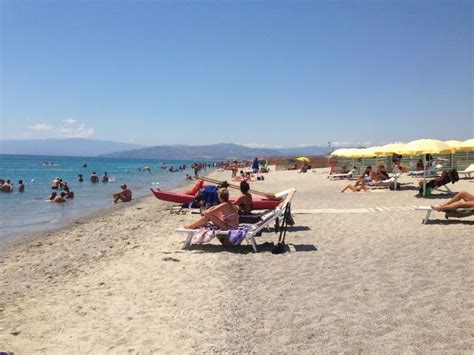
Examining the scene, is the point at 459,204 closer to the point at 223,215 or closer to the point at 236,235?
the point at 236,235

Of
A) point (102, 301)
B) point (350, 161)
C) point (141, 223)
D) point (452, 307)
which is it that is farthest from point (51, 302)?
point (350, 161)

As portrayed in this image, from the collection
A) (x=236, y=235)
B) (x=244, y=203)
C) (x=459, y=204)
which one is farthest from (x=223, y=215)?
(x=459, y=204)

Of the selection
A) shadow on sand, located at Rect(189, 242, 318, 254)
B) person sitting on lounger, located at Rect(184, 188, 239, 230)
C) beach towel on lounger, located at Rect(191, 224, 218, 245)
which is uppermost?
person sitting on lounger, located at Rect(184, 188, 239, 230)

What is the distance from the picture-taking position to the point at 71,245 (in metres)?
8.66

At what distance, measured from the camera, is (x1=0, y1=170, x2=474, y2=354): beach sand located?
11.6 ft

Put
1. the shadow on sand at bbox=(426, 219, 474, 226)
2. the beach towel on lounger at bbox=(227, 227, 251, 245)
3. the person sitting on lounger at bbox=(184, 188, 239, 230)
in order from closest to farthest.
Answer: the beach towel on lounger at bbox=(227, 227, 251, 245)
the person sitting on lounger at bbox=(184, 188, 239, 230)
the shadow on sand at bbox=(426, 219, 474, 226)

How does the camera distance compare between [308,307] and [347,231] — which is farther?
[347,231]

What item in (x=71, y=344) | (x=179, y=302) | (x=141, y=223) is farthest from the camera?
(x=141, y=223)

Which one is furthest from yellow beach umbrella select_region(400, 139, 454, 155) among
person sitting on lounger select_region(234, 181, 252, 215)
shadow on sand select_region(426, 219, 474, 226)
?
person sitting on lounger select_region(234, 181, 252, 215)

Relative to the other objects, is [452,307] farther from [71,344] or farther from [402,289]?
[71,344]

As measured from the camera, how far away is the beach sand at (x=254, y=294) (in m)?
3.54

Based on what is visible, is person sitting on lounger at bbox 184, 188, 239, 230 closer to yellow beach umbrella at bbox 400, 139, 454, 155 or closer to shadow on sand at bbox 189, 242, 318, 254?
shadow on sand at bbox 189, 242, 318, 254

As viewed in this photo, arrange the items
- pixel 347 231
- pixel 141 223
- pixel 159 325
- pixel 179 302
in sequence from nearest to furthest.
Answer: pixel 159 325, pixel 179 302, pixel 347 231, pixel 141 223

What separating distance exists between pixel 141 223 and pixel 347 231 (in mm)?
5192
